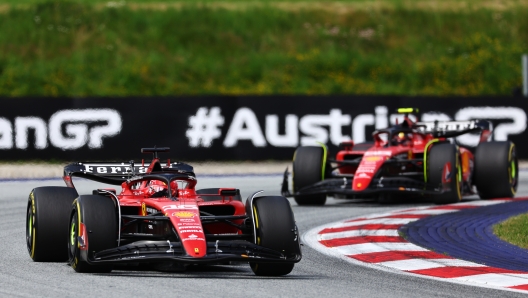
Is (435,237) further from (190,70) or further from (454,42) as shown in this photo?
(454,42)

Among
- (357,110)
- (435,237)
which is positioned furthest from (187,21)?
(435,237)

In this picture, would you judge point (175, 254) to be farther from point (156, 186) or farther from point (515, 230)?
point (515, 230)

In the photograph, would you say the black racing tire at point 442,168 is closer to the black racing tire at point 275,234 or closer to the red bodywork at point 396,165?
the red bodywork at point 396,165

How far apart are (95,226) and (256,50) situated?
28549 millimetres

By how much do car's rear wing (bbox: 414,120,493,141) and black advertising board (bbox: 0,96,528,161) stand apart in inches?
224

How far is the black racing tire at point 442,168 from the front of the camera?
1645cm

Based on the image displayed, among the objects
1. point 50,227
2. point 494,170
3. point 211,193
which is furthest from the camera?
point 494,170

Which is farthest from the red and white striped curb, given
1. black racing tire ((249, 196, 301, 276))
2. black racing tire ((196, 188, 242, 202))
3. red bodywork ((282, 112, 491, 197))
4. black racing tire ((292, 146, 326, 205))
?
black racing tire ((292, 146, 326, 205))

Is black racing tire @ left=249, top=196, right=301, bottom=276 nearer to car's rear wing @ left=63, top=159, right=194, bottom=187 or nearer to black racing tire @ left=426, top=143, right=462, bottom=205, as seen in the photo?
car's rear wing @ left=63, top=159, right=194, bottom=187

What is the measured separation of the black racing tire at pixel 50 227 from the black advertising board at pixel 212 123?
13274 mm

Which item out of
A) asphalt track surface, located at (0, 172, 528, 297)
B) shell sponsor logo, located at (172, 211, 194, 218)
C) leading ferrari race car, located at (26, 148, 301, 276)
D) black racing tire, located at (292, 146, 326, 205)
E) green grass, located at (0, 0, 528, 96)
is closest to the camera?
asphalt track surface, located at (0, 172, 528, 297)

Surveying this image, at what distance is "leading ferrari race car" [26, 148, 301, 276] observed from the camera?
348 inches

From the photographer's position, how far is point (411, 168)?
57.3 ft

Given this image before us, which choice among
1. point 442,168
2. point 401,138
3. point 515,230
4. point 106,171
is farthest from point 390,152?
point 106,171
